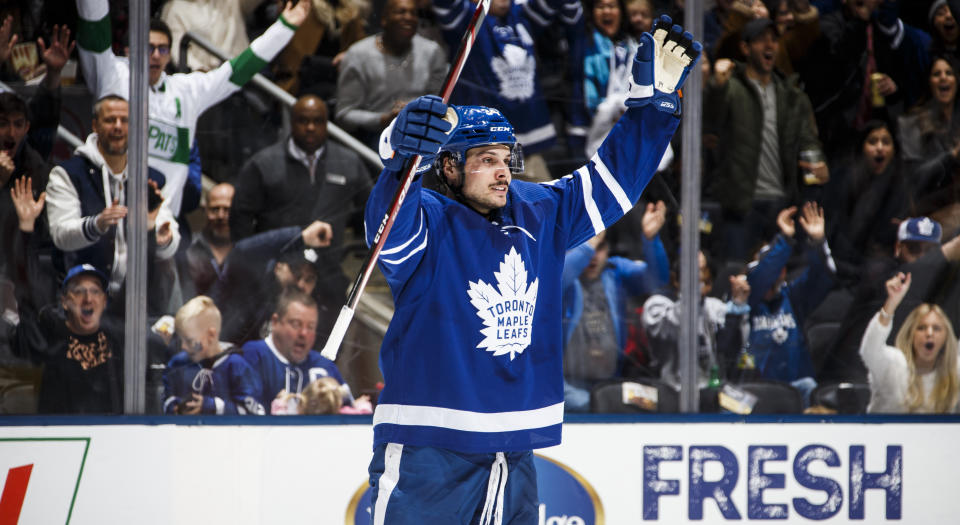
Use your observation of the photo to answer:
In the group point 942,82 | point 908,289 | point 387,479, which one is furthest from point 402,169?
point 942,82

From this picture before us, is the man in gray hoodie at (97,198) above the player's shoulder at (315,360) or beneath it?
above

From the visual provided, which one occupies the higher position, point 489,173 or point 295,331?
point 489,173

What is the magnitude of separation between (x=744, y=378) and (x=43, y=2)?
2558mm

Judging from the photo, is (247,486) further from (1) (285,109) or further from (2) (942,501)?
(2) (942,501)

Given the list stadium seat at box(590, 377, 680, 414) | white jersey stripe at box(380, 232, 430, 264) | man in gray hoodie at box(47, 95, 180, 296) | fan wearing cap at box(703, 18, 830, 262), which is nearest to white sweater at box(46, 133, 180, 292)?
man in gray hoodie at box(47, 95, 180, 296)

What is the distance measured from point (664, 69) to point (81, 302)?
6.38 ft

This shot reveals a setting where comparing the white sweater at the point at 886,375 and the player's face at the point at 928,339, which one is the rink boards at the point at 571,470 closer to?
the white sweater at the point at 886,375

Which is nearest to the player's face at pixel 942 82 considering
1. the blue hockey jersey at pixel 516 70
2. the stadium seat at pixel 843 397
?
the stadium seat at pixel 843 397

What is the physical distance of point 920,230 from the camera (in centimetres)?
340

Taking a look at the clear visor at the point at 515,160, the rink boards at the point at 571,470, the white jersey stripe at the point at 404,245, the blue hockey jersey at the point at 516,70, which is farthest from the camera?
the blue hockey jersey at the point at 516,70

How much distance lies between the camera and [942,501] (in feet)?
10.6

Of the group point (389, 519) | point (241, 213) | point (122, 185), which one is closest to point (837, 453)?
point (389, 519)

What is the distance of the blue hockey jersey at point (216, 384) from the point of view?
3.11 m

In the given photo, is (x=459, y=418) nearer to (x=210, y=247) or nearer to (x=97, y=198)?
(x=210, y=247)
